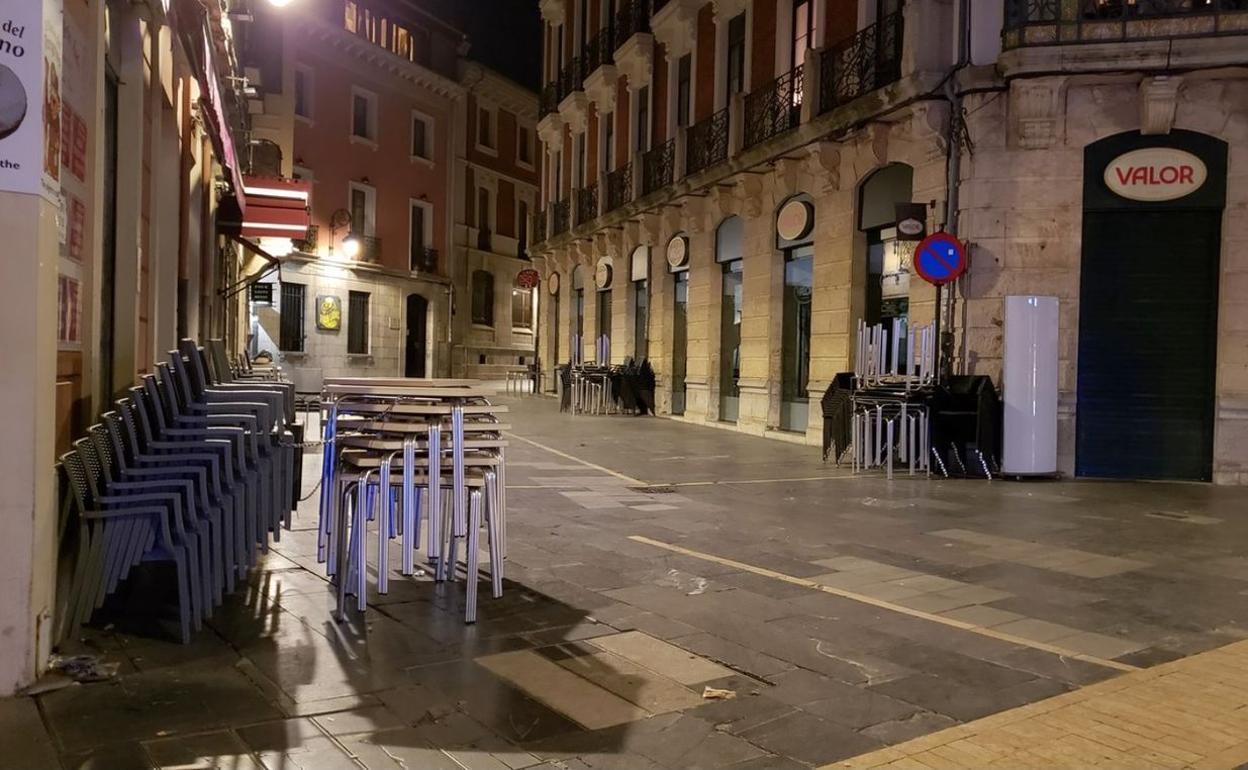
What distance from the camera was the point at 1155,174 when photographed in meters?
12.2

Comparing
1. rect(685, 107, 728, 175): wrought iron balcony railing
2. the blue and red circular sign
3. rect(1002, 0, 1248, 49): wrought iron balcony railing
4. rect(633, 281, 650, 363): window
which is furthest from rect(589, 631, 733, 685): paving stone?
rect(633, 281, 650, 363): window

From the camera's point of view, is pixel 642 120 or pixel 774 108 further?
pixel 642 120

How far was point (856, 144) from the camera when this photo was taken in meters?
15.6

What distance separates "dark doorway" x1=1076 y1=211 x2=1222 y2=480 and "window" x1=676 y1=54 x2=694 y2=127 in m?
11.7

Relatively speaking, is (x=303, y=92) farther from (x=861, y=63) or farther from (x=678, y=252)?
(x=861, y=63)

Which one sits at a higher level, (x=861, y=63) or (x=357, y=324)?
(x=861, y=63)

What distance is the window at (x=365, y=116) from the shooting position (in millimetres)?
35219

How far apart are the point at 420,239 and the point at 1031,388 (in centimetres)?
2983

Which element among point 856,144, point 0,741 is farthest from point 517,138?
point 0,741

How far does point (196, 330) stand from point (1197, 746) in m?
11.1

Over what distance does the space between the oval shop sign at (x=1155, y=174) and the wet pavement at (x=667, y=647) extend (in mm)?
5143

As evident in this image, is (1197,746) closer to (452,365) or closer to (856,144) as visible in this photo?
(856,144)

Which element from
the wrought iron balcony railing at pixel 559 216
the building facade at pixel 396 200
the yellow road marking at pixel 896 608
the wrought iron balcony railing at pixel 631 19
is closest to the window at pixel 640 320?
the wrought iron balcony railing at pixel 559 216

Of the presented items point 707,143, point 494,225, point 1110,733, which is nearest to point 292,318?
point 494,225
